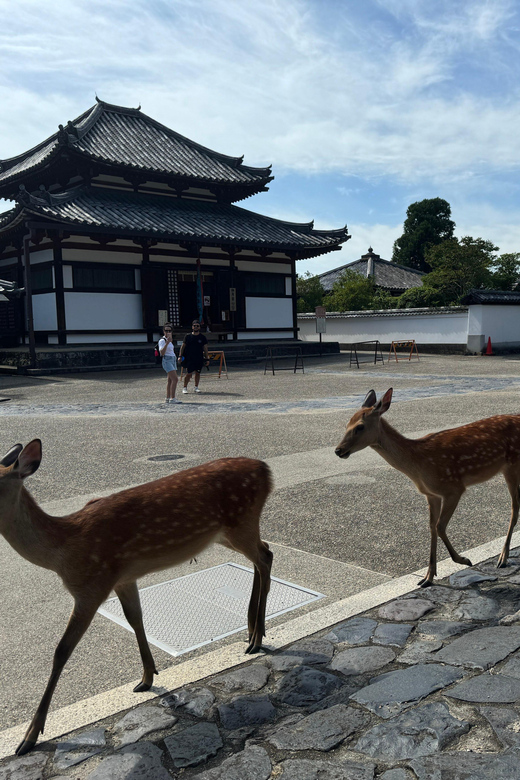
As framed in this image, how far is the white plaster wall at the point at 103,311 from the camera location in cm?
2323

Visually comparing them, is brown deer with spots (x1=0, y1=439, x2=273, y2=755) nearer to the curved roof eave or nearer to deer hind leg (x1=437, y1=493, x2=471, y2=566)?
deer hind leg (x1=437, y1=493, x2=471, y2=566)

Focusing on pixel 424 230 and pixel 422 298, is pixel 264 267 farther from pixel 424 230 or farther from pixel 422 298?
pixel 424 230

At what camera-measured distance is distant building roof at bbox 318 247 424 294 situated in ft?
157

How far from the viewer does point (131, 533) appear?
9.20 feet

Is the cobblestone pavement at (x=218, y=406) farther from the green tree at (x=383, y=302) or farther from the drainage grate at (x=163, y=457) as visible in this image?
the green tree at (x=383, y=302)

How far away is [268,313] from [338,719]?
87.7 ft

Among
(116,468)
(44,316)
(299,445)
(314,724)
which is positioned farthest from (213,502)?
(44,316)

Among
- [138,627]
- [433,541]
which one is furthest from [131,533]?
[433,541]

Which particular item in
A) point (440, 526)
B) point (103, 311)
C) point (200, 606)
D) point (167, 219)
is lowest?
point (200, 606)

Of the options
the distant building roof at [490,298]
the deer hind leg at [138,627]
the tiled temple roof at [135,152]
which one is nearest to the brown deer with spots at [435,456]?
the deer hind leg at [138,627]

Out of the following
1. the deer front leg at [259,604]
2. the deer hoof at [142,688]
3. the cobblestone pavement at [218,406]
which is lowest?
the cobblestone pavement at [218,406]

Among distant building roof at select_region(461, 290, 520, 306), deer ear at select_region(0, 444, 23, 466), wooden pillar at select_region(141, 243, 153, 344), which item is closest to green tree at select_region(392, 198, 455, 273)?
distant building roof at select_region(461, 290, 520, 306)

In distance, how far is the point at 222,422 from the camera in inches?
416

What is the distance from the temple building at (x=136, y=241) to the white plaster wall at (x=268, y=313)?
5 centimetres
